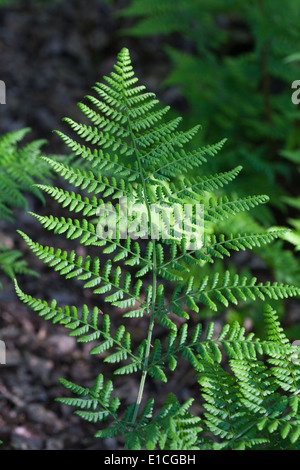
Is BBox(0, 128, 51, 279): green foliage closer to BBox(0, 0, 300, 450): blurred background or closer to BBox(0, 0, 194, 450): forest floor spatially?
BBox(0, 0, 300, 450): blurred background

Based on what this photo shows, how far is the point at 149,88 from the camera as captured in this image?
4.75 m

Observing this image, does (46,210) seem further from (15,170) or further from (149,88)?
(149,88)

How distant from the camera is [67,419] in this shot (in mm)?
2414

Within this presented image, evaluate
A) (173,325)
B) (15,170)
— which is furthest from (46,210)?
(173,325)

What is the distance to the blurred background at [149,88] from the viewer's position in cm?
245

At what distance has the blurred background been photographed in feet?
8.05

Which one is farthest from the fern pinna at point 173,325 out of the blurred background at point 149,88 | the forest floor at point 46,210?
the forest floor at point 46,210

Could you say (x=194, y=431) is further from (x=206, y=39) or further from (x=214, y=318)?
(x=206, y=39)

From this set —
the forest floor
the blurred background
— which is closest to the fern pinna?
the blurred background

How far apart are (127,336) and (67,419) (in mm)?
1271

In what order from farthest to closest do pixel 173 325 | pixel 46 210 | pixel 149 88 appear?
1. pixel 149 88
2. pixel 46 210
3. pixel 173 325

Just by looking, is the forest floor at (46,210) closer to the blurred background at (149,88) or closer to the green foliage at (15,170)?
the blurred background at (149,88)

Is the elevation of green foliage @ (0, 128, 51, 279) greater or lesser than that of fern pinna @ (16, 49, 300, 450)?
greater
